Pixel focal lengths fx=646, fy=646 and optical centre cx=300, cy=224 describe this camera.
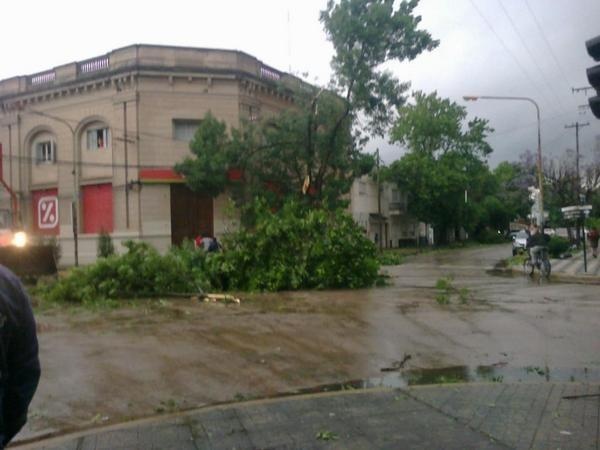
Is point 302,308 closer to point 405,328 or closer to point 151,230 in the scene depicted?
point 405,328

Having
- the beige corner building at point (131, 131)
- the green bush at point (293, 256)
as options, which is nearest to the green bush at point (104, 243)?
the beige corner building at point (131, 131)

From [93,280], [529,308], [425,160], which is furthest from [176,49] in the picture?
[425,160]

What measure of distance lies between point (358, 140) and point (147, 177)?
951 centimetres

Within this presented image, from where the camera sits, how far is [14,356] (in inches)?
91.6

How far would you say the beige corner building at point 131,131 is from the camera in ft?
94.8

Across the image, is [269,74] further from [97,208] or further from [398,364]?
[398,364]

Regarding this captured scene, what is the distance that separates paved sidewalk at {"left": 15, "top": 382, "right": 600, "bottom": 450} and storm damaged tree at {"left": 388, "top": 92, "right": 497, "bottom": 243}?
49435mm

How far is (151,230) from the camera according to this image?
94.9ft

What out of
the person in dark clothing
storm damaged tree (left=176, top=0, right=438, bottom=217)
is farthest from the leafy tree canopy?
the person in dark clothing

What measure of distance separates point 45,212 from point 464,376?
2908 centimetres

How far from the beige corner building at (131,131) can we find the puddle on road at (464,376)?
2123cm

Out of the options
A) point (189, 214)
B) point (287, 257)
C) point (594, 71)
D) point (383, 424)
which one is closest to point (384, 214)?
point (189, 214)

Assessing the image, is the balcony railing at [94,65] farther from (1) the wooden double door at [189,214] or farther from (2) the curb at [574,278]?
(2) the curb at [574,278]

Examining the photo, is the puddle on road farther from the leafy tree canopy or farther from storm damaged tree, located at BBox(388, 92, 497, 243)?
storm damaged tree, located at BBox(388, 92, 497, 243)
